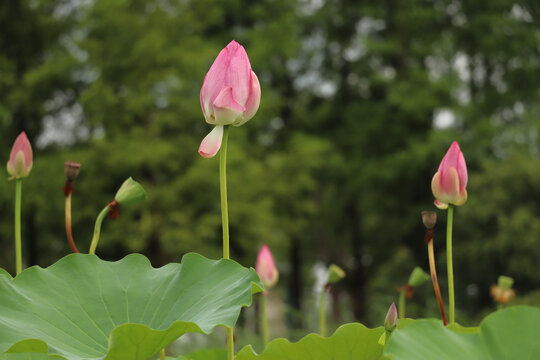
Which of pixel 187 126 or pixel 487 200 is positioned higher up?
pixel 187 126

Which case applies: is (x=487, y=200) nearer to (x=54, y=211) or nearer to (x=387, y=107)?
(x=387, y=107)

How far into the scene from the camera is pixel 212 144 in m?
0.87

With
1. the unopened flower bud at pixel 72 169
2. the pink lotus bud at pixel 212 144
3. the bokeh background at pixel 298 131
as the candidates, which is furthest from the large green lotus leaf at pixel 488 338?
the bokeh background at pixel 298 131

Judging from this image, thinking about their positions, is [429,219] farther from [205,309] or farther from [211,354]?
[211,354]

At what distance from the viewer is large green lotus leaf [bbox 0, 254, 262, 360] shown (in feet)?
2.89

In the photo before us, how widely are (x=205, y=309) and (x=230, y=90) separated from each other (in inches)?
12.4

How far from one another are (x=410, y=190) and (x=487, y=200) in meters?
3.23

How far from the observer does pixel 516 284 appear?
25.9 ft

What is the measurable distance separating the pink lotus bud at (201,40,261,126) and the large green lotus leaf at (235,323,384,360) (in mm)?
310

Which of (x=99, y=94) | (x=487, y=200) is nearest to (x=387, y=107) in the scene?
(x=487, y=200)

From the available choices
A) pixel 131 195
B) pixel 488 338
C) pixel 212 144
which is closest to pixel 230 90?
pixel 212 144

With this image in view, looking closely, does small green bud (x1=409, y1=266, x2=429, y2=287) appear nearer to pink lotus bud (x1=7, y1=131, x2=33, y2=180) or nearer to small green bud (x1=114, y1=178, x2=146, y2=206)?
small green bud (x1=114, y1=178, x2=146, y2=206)

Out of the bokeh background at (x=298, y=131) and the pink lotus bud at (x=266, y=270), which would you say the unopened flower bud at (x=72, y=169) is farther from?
the bokeh background at (x=298, y=131)

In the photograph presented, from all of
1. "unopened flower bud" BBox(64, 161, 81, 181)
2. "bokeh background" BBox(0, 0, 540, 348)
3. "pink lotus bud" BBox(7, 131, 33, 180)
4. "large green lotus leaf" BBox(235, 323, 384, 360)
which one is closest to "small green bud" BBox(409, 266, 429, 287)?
"large green lotus leaf" BBox(235, 323, 384, 360)
